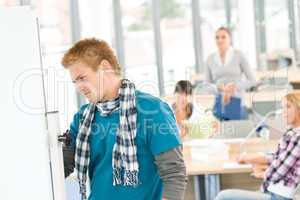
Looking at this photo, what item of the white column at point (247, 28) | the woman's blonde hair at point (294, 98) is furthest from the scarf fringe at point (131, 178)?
the white column at point (247, 28)

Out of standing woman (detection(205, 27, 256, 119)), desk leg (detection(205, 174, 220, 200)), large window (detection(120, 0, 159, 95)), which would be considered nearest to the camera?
desk leg (detection(205, 174, 220, 200))

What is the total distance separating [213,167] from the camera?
404 cm

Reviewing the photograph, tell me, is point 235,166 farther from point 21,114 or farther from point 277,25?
point 277,25

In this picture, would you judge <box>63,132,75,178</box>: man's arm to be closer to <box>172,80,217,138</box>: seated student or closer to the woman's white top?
<box>172,80,217,138</box>: seated student

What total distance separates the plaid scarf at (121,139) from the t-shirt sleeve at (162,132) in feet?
0.27

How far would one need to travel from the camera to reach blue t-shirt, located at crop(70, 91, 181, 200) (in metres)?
2.44

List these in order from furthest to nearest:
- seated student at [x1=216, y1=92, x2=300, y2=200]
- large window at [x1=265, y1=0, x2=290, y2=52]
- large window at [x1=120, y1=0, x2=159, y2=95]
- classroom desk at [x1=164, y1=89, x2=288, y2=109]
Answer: large window at [x1=265, y1=0, x2=290, y2=52], large window at [x1=120, y1=0, x2=159, y2=95], classroom desk at [x1=164, y1=89, x2=288, y2=109], seated student at [x1=216, y1=92, x2=300, y2=200]

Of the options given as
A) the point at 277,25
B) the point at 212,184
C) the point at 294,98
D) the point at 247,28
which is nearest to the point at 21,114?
the point at 294,98

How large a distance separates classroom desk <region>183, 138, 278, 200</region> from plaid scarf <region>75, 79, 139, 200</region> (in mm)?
1571

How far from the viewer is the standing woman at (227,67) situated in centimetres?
666

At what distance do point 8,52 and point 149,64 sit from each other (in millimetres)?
6847

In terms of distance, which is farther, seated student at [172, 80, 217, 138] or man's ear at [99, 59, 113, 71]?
seated student at [172, 80, 217, 138]

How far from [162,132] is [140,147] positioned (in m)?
0.15

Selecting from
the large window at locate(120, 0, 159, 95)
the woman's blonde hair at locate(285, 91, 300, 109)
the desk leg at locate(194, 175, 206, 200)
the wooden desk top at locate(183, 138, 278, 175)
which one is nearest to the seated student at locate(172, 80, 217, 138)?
the wooden desk top at locate(183, 138, 278, 175)
